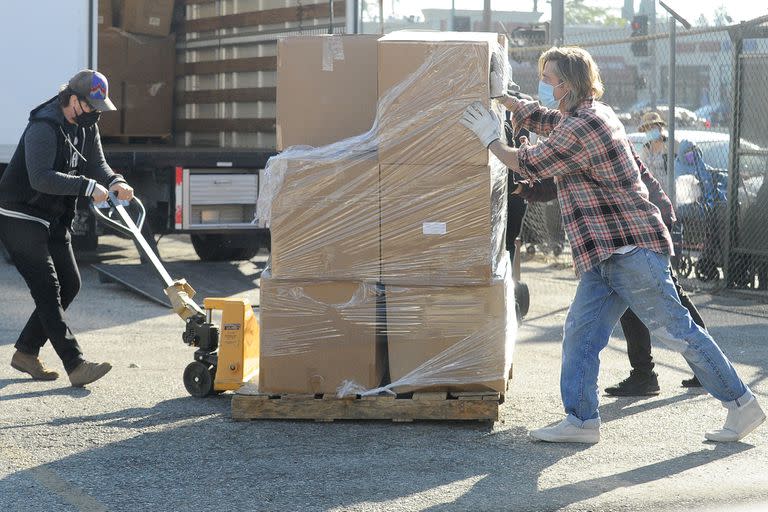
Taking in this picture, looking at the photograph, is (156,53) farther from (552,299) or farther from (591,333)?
(591,333)

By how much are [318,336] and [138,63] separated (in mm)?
8645

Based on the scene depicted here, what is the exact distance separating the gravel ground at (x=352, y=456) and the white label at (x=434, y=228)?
935 millimetres

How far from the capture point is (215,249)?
12.6 m

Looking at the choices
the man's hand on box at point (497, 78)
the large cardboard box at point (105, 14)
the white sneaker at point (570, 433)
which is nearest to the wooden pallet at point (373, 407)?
the white sneaker at point (570, 433)

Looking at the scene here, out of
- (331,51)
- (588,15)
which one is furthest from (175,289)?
(588,15)

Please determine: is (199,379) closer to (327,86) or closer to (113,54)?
(327,86)

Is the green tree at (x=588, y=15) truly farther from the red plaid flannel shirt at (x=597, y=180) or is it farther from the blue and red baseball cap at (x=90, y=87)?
the red plaid flannel shirt at (x=597, y=180)

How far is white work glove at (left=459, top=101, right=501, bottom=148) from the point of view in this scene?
5566mm

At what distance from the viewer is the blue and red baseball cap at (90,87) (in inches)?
259

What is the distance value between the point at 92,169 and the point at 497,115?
8.07 ft

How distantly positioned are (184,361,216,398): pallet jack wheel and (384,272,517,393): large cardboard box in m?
1.11

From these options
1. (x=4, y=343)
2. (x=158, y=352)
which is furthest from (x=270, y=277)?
(x=4, y=343)

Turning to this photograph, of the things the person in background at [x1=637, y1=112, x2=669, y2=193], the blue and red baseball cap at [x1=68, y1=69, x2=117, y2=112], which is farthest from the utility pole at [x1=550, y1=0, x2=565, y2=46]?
the blue and red baseball cap at [x1=68, y1=69, x2=117, y2=112]

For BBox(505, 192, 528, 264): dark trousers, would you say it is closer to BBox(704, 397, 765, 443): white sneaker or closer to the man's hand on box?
the man's hand on box
